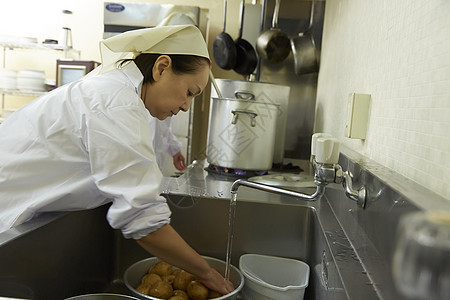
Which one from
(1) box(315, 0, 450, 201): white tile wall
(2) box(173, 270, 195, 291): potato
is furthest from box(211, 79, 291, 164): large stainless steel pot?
(2) box(173, 270, 195, 291): potato

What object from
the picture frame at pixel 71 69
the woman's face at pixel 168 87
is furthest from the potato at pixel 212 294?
the picture frame at pixel 71 69

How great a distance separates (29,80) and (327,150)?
318 centimetres

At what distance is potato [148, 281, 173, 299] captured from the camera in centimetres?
94

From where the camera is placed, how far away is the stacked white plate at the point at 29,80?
337 centimetres

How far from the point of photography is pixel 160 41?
104 centimetres

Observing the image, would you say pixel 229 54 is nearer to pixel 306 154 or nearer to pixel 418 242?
pixel 306 154

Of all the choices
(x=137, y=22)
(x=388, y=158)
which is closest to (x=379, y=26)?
(x=388, y=158)

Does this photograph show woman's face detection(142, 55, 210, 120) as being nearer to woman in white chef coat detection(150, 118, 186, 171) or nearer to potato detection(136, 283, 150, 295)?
potato detection(136, 283, 150, 295)

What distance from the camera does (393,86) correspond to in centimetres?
82

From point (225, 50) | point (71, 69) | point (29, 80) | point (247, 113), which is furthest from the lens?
point (29, 80)

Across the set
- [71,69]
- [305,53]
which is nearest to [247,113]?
[305,53]

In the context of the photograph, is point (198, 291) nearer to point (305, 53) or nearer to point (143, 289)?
point (143, 289)

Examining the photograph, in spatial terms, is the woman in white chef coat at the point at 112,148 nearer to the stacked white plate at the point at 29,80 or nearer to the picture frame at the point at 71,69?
the picture frame at the point at 71,69

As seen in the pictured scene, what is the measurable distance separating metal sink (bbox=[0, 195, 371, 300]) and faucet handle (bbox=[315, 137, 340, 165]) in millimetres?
180
